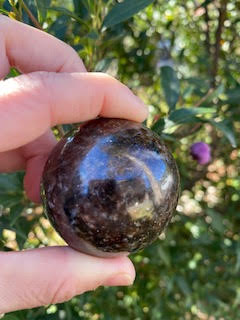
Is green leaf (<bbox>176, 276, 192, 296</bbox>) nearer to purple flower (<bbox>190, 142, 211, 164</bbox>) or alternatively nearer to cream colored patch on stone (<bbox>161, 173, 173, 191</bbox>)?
purple flower (<bbox>190, 142, 211, 164</bbox>)

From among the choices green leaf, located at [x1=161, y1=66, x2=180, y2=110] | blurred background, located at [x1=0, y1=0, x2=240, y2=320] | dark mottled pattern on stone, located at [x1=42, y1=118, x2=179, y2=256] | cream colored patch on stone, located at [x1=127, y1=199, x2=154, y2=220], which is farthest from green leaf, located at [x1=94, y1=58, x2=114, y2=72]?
cream colored patch on stone, located at [x1=127, y1=199, x2=154, y2=220]

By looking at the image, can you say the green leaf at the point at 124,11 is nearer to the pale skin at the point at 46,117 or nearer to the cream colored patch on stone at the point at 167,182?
the pale skin at the point at 46,117

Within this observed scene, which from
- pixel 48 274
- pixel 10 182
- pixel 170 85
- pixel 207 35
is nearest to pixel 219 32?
pixel 207 35

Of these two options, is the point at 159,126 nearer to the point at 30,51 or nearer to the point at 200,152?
the point at 30,51

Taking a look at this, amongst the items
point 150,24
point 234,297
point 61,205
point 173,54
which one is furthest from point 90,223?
point 173,54

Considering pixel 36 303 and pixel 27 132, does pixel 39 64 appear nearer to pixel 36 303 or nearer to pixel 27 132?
pixel 27 132

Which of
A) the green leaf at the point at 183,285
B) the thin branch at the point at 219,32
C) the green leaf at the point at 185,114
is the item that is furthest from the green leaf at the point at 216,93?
the green leaf at the point at 183,285
